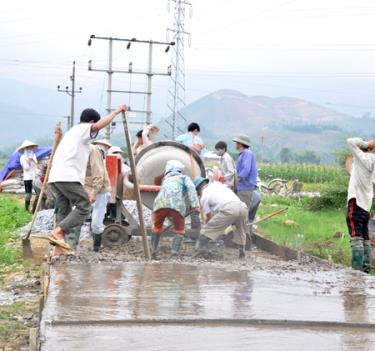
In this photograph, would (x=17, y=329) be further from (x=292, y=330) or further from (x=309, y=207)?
(x=309, y=207)

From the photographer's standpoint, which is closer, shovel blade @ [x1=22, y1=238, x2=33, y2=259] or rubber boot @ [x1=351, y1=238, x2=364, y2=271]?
rubber boot @ [x1=351, y1=238, x2=364, y2=271]

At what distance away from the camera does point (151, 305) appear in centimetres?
643

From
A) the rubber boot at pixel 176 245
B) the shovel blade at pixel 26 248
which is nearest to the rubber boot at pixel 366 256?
the rubber boot at pixel 176 245

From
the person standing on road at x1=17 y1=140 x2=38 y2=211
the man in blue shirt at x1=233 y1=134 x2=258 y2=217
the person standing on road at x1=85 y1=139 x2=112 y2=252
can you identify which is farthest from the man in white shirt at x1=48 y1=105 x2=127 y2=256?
the person standing on road at x1=17 y1=140 x2=38 y2=211

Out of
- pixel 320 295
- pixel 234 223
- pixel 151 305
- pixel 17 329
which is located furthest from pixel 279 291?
pixel 234 223

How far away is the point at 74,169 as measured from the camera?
10.0 metres

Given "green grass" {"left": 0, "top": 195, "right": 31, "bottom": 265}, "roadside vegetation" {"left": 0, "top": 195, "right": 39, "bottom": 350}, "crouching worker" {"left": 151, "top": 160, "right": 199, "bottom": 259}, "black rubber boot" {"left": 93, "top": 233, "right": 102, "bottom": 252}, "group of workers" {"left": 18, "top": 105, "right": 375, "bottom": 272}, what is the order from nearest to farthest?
"roadside vegetation" {"left": 0, "top": 195, "right": 39, "bottom": 350} → "group of workers" {"left": 18, "top": 105, "right": 375, "bottom": 272} → "crouching worker" {"left": 151, "top": 160, "right": 199, "bottom": 259} → "black rubber boot" {"left": 93, "top": 233, "right": 102, "bottom": 252} → "green grass" {"left": 0, "top": 195, "right": 31, "bottom": 265}

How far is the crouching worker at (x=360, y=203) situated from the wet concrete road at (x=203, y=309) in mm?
1422

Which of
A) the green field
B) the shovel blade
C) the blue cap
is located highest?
the blue cap

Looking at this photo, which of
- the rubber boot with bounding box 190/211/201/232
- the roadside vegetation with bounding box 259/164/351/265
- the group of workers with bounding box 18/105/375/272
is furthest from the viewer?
the roadside vegetation with bounding box 259/164/351/265

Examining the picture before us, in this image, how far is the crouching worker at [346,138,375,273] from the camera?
10125mm

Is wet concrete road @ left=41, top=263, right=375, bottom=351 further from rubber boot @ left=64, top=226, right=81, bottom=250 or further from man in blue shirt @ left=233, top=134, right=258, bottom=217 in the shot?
man in blue shirt @ left=233, top=134, right=258, bottom=217

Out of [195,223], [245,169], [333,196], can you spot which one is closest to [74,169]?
[195,223]

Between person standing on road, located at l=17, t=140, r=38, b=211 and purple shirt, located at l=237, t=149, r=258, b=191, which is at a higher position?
purple shirt, located at l=237, t=149, r=258, b=191
